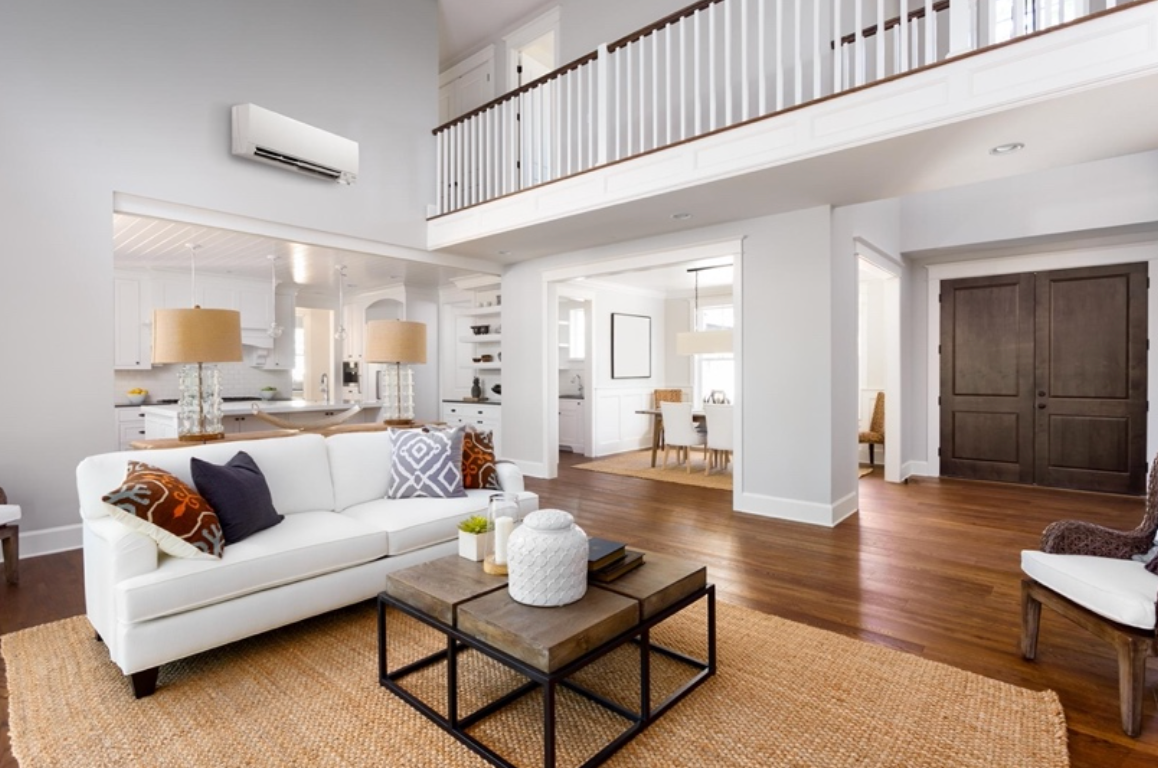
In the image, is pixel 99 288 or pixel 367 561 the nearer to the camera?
pixel 367 561

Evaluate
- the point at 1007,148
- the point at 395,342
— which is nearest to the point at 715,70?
the point at 1007,148

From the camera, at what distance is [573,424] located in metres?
8.39

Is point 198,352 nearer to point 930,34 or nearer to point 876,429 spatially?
point 930,34

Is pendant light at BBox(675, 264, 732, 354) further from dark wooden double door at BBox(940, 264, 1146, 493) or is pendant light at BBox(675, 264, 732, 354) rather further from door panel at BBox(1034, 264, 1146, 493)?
door panel at BBox(1034, 264, 1146, 493)

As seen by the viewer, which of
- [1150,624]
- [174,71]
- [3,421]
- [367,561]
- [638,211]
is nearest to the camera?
[1150,624]

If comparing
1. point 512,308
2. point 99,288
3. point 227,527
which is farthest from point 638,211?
point 99,288

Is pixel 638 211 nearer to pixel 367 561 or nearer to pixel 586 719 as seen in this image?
pixel 367 561

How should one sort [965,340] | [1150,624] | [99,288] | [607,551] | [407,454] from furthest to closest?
1. [965,340]
2. [99,288]
3. [407,454]
4. [607,551]
5. [1150,624]

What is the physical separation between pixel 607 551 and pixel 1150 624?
174 cm

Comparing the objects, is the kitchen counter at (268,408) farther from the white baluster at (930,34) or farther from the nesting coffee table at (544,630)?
the white baluster at (930,34)

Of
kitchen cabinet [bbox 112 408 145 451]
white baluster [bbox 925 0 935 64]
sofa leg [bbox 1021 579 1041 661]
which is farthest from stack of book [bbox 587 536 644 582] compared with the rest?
kitchen cabinet [bbox 112 408 145 451]

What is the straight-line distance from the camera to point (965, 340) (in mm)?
6223

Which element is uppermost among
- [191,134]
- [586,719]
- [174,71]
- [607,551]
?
[174,71]

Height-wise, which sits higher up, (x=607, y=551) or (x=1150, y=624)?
(x=607, y=551)
